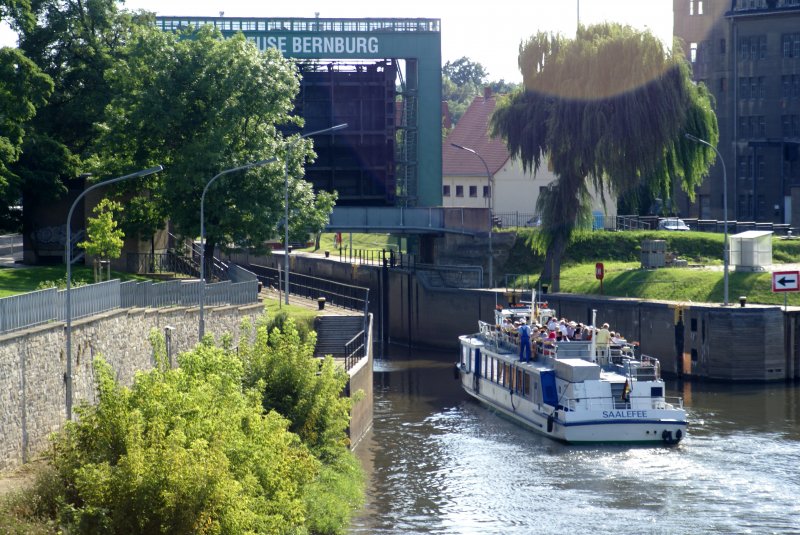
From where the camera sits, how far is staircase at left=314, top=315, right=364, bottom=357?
175 ft

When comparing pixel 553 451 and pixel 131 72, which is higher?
pixel 131 72

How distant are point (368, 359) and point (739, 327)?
658 inches

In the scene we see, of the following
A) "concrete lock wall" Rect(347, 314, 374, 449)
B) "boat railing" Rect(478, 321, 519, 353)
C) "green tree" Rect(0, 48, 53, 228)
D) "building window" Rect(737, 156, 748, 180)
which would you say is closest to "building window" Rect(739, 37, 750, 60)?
"building window" Rect(737, 156, 748, 180)

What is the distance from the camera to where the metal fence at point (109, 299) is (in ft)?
99.1

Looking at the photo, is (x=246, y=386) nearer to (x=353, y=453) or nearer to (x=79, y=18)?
(x=353, y=453)

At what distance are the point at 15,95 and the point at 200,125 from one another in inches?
364

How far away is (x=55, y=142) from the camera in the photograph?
177 ft

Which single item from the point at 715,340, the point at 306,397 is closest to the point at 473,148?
the point at 715,340

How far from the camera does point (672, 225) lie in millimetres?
79562

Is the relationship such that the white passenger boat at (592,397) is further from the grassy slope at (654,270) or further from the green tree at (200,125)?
the grassy slope at (654,270)

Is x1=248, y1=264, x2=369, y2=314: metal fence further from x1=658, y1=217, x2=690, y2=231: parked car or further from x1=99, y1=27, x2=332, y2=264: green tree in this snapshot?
x1=658, y1=217, x2=690, y2=231: parked car

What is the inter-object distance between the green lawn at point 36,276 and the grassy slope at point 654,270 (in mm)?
24069

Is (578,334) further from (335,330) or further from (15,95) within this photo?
(15,95)

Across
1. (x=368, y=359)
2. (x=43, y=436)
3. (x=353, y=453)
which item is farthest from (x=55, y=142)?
(x=43, y=436)
